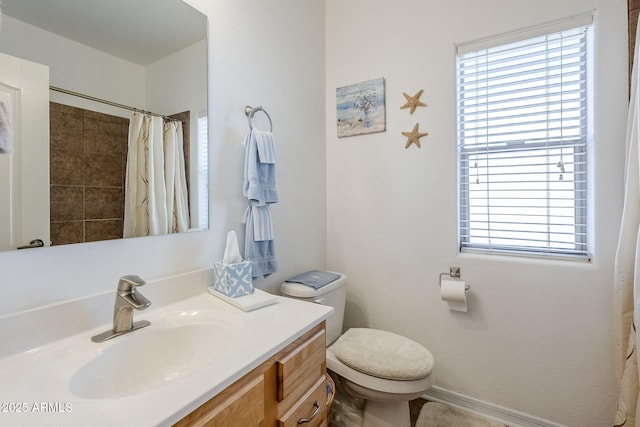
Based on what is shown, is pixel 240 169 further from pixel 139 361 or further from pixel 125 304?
pixel 139 361

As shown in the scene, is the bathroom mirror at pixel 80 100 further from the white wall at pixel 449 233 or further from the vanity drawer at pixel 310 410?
the white wall at pixel 449 233

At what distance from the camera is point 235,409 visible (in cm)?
65

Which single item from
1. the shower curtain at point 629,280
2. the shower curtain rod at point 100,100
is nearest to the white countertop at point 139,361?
the shower curtain rod at point 100,100

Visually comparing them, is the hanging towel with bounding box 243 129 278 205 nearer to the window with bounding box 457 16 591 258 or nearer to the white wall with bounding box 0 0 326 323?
the white wall with bounding box 0 0 326 323

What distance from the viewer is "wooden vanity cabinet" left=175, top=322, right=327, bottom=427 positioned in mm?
618

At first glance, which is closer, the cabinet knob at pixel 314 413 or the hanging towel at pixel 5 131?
the hanging towel at pixel 5 131

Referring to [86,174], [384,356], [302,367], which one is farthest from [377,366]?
[86,174]

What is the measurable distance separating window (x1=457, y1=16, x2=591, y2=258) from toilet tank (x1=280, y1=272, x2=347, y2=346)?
2.45ft

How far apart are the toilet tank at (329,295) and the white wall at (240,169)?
14cm

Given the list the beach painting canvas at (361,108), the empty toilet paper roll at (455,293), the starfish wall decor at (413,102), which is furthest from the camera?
the beach painting canvas at (361,108)

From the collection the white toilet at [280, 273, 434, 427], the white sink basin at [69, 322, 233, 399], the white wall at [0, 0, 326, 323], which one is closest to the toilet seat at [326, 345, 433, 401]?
the white toilet at [280, 273, 434, 427]

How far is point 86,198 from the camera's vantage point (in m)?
0.85

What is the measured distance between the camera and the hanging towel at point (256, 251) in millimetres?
1319

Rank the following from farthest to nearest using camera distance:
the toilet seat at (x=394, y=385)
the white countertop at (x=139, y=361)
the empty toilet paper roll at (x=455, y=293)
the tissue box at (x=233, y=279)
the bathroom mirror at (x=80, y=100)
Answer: the empty toilet paper roll at (x=455, y=293) → the toilet seat at (x=394, y=385) → the tissue box at (x=233, y=279) → the bathroom mirror at (x=80, y=100) → the white countertop at (x=139, y=361)
